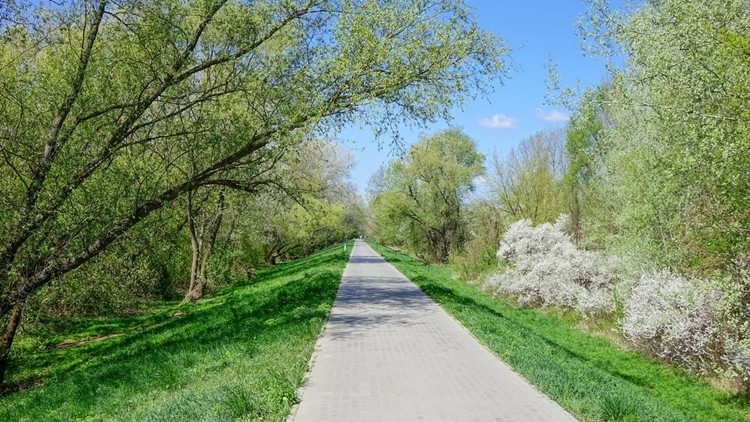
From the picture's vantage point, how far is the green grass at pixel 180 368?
681cm

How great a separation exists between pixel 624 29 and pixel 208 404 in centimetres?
1038

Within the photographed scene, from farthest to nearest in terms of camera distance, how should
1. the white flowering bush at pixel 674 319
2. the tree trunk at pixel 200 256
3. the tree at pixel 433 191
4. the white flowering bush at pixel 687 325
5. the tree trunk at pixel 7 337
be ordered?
the tree at pixel 433 191 < the tree trunk at pixel 200 256 < the tree trunk at pixel 7 337 < the white flowering bush at pixel 674 319 < the white flowering bush at pixel 687 325

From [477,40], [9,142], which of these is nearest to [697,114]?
[477,40]

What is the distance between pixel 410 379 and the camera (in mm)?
7754

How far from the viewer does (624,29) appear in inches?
466

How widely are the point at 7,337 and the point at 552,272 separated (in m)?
16.8

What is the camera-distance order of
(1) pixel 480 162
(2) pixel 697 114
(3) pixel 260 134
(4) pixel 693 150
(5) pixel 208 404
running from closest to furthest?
(5) pixel 208 404 < (2) pixel 697 114 < (4) pixel 693 150 < (3) pixel 260 134 < (1) pixel 480 162

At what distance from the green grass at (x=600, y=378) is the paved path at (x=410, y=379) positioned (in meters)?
0.30

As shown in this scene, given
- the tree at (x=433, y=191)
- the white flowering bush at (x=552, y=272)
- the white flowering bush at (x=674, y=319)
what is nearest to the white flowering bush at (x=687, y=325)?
the white flowering bush at (x=674, y=319)

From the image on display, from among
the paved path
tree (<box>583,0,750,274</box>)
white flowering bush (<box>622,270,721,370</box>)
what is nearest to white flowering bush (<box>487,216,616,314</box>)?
white flowering bush (<box>622,270,721,370</box>)

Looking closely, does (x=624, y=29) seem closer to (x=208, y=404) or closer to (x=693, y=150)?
(x=693, y=150)

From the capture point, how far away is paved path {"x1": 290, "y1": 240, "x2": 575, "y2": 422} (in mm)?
6309

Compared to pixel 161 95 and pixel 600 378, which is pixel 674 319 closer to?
pixel 600 378

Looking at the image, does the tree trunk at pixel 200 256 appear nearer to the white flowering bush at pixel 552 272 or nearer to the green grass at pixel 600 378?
the green grass at pixel 600 378
